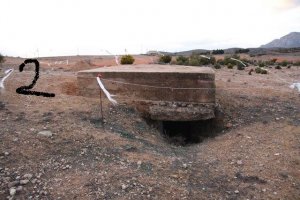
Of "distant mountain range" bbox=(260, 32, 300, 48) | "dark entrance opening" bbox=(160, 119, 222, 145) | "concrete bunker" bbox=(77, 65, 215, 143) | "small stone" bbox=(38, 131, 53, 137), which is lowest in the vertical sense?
"dark entrance opening" bbox=(160, 119, 222, 145)

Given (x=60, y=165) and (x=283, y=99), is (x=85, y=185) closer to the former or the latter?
(x=60, y=165)

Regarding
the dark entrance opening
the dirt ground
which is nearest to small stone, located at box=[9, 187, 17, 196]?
the dirt ground

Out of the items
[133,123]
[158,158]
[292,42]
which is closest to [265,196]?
[158,158]

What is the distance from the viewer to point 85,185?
4594 millimetres

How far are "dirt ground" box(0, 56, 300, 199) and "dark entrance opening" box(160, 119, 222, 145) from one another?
182 mm

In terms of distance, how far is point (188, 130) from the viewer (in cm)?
782

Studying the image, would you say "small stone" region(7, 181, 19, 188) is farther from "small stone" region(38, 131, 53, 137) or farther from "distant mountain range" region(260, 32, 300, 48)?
"distant mountain range" region(260, 32, 300, 48)

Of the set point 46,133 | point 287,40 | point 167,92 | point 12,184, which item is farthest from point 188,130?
point 287,40

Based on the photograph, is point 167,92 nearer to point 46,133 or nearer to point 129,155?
point 129,155

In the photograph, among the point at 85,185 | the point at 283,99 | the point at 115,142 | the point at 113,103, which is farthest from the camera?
the point at 283,99

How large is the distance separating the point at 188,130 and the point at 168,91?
3.55 ft

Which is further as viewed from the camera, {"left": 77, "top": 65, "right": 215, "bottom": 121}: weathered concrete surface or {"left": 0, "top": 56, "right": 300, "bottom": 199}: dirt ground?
{"left": 77, "top": 65, "right": 215, "bottom": 121}: weathered concrete surface

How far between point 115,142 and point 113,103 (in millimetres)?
1511

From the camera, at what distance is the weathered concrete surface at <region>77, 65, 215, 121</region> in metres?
7.15
